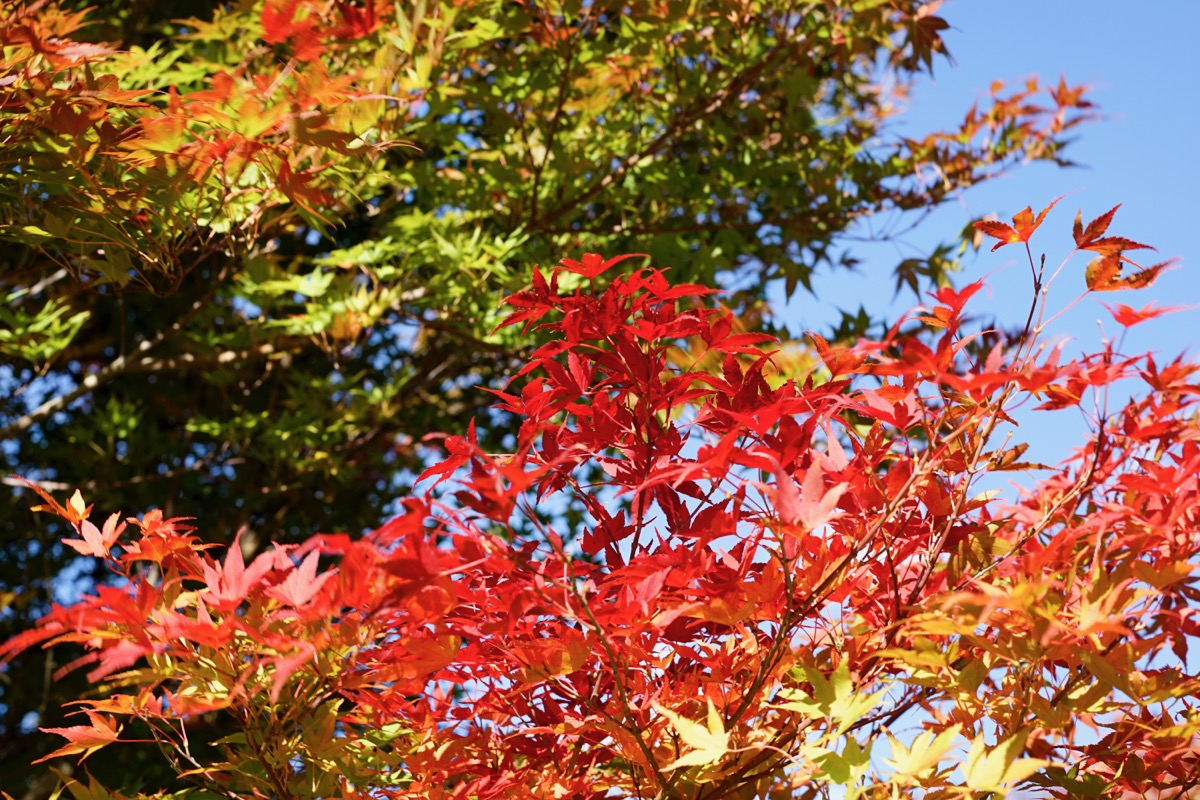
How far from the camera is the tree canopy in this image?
4.83 ft

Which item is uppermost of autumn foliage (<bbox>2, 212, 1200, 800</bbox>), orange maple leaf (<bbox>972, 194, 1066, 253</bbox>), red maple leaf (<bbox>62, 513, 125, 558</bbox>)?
orange maple leaf (<bbox>972, 194, 1066, 253</bbox>)

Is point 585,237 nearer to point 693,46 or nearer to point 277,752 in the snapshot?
point 693,46

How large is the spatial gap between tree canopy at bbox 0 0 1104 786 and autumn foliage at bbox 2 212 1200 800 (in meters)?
0.59

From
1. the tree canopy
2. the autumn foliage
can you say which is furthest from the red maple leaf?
the tree canopy

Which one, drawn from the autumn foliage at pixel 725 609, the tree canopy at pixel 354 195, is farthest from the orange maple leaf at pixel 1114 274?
the tree canopy at pixel 354 195

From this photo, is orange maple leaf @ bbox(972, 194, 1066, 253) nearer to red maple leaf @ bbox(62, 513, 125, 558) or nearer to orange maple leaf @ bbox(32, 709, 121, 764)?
red maple leaf @ bbox(62, 513, 125, 558)

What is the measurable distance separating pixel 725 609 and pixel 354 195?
1038 millimetres

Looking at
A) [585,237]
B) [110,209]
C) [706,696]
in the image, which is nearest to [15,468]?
[585,237]

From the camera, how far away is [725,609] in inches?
40.9

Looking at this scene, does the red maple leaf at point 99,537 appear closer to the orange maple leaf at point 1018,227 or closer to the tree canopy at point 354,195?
the tree canopy at point 354,195

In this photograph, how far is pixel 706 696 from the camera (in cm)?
109

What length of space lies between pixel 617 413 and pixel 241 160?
0.80 metres

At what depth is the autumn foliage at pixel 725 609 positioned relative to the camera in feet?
2.96

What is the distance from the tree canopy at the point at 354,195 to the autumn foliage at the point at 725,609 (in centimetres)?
59
